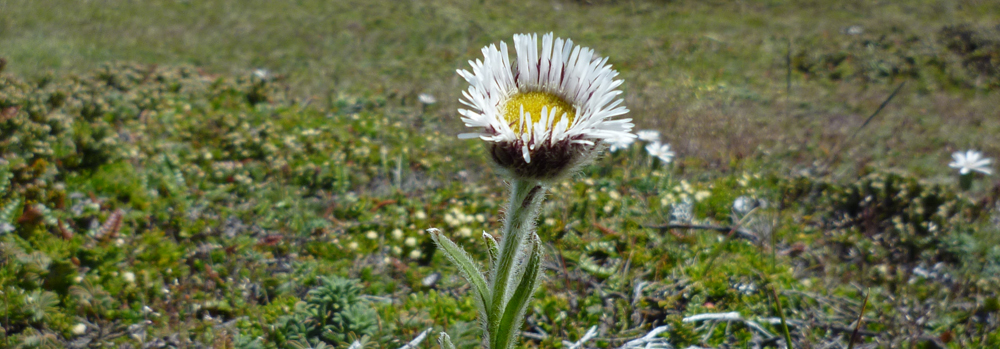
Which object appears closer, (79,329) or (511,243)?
(511,243)

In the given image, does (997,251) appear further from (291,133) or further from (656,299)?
(291,133)

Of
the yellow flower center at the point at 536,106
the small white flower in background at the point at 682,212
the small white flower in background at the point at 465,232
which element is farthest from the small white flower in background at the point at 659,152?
the yellow flower center at the point at 536,106

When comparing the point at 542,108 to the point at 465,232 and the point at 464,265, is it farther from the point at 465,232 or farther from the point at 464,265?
the point at 465,232

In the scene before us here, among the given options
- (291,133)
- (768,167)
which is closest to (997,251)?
(768,167)

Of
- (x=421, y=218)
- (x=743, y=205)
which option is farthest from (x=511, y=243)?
(x=743, y=205)

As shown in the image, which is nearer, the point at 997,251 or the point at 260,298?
the point at 260,298
